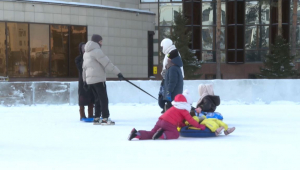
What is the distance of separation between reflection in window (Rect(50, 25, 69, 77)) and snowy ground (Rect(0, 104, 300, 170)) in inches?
638

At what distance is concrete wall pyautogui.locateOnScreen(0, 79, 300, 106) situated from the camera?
15820 mm

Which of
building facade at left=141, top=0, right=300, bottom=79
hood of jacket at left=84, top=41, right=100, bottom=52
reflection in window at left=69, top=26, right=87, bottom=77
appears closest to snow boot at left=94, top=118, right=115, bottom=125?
hood of jacket at left=84, top=41, right=100, bottom=52

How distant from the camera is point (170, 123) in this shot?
24.5 feet

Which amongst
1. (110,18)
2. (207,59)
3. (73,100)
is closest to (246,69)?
(207,59)

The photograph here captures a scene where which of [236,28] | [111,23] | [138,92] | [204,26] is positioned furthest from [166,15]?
[138,92]

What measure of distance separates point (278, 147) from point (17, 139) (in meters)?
3.72

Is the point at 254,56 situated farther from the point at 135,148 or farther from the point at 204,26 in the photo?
the point at 135,148

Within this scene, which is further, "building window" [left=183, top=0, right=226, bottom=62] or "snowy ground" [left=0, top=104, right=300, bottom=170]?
"building window" [left=183, top=0, right=226, bottom=62]

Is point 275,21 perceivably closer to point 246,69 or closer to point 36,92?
point 246,69

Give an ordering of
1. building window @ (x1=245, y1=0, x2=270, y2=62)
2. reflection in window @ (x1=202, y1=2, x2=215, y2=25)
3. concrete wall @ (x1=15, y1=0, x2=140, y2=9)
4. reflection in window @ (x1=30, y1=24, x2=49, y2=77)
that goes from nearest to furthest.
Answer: reflection in window @ (x1=30, y1=24, x2=49, y2=77) → concrete wall @ (x1=15, y1=0, x2=140, y2=9) → building window @ (x1=245, y1=0, x2=270, y2=62) → reflection in window @ (x1=202, y1=2, x2=215, y2=25)

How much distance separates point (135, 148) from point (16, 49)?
782 inches

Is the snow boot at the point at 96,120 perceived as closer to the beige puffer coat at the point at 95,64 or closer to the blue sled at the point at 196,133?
the beige puffer coat at the point at 95,64

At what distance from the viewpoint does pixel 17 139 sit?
766 cm

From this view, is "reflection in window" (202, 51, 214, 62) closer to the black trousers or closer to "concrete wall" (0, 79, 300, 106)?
"concrete wall" (0, 79, 300, 106)
